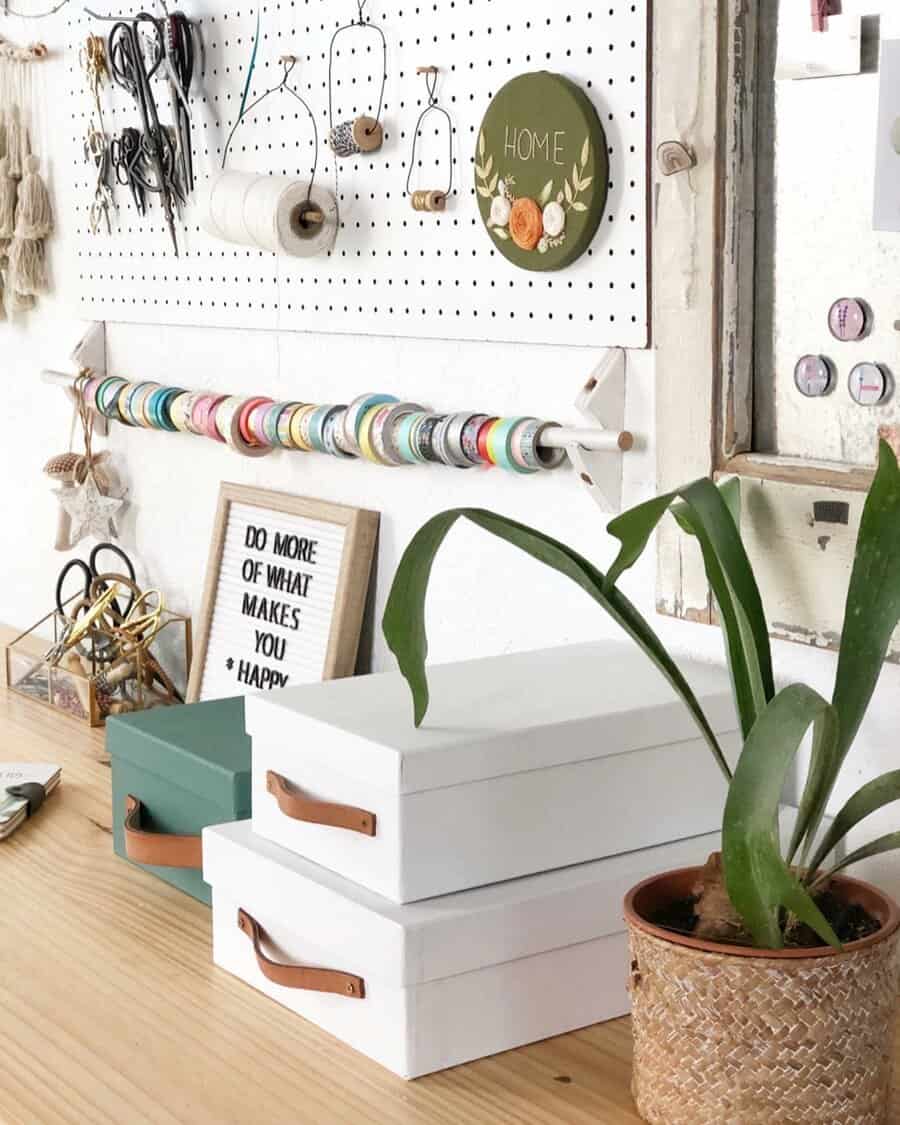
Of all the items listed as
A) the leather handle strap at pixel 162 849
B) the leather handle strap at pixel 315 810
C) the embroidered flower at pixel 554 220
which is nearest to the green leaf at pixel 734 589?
the leather handle strap at pixel 315 810

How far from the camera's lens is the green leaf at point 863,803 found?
0.92m

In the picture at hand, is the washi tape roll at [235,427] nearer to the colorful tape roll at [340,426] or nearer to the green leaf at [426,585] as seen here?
the colorful tape roll at [340,426]

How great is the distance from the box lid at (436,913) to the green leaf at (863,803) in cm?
16

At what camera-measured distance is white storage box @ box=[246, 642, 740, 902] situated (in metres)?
1.00

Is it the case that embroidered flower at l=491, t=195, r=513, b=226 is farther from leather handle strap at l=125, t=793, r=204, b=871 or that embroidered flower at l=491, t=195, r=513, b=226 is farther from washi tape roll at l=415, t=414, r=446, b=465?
leather handle strap at l=125, t=793, r=204, b=871

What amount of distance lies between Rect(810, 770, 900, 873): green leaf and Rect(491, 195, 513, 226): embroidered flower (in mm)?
565

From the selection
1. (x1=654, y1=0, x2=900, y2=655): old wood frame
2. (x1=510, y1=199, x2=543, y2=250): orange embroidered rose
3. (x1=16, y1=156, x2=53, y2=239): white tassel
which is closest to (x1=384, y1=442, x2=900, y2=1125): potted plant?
(x1=654, y1=0, x2=900, y2=655): old wood frame

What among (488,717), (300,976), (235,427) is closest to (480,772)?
(488,717)

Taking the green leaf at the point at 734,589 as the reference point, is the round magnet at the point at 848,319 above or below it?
above

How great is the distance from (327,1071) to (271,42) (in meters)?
1.00

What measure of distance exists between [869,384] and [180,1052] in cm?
62

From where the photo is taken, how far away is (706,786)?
1.13 metres

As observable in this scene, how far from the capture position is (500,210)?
129 centimetres

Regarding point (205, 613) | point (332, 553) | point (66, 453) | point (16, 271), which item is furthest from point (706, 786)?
point (16, 271)
